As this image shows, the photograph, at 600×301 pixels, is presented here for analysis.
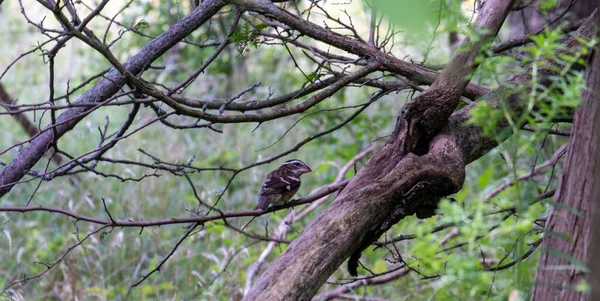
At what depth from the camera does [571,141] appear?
7.16 feet

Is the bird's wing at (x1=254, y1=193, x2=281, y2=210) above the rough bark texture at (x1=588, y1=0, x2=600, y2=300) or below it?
above

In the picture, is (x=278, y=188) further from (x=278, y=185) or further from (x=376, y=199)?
(x=376, y=199)

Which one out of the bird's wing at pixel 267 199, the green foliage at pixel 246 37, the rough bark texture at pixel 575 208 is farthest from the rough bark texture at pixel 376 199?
the bird's wing at pixel 267 199

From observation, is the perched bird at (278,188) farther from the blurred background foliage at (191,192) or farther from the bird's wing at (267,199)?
the blurred background foliage at (191,192)

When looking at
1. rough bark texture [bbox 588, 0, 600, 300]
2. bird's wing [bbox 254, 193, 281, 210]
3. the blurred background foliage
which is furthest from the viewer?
the blurred background foliage

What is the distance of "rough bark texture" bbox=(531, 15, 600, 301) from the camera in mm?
2035

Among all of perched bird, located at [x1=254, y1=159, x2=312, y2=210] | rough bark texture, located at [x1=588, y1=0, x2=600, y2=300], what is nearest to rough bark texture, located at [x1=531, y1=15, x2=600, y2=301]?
rough bark texture, located at [x1=588, y1=0, x2=600, y2=300]

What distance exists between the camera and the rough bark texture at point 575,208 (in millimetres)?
2035

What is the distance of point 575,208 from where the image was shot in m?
2.07

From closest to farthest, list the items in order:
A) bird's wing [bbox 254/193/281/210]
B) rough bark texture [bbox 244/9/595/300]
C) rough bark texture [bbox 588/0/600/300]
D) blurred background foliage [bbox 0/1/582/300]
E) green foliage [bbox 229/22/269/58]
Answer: rough bark texture [bbox 588/0/600/300] → rough bark texture [bbox 244/9/595/300] → green foliage [bbox 229/22/269/58] → bird's wing [bbox 254/193/281/210] → blurred background foliage [bbox 0/1/582/300]

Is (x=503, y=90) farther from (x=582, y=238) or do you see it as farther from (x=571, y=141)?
(x=582, y=238)

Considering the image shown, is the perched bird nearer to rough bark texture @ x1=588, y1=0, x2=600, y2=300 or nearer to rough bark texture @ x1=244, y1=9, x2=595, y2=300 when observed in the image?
rough bark texture @ x1=244, y1=9, x2=595, y2=300

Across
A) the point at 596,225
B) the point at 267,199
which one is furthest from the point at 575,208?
the point at 267,199

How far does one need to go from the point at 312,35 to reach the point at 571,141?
4.68ft
